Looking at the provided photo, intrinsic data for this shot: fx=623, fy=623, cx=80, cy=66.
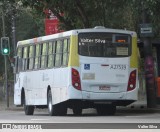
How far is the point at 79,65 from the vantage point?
76.2 feet

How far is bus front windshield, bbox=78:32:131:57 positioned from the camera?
2339 centimetres

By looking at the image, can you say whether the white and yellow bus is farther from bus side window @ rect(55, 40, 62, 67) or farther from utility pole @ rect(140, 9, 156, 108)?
utility pole @ rect(140, 9, 156, 108)

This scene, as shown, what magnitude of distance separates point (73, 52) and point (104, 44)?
1295mm

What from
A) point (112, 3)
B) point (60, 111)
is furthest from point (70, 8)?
point (60, 111)

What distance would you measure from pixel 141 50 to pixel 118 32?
11.2ft

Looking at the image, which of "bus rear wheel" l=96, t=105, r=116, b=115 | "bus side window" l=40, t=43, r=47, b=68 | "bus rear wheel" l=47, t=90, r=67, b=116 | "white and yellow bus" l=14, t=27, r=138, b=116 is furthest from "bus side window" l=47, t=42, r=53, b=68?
"bus rear wheel" l=96, t=105, r=116, b=115

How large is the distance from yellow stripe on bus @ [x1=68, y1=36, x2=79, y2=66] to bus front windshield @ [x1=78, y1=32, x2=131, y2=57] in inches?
7.0


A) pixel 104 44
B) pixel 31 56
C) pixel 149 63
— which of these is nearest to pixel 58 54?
pixel 104 44

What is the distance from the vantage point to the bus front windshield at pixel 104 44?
76.7 feet

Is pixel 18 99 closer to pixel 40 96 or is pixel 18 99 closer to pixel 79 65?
pixel 40 96

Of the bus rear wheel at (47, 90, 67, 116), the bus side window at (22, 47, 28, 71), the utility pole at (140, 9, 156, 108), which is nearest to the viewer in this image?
the bus rear wheel at (47, 90, 67, 116)

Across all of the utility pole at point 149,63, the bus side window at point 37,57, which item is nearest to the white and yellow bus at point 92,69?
the bus side window at point 37,57

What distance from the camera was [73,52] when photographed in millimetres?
23188

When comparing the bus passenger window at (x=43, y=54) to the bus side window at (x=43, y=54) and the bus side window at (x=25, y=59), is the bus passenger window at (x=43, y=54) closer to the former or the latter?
the bus side window at (x=43, y=54)
